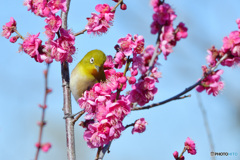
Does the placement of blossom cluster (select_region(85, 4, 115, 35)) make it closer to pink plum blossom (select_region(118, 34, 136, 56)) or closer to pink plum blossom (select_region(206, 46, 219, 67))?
pink plum blossom (select_region(118, 34, 136, 56))

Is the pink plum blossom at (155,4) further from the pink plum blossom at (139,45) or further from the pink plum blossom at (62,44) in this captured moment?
the pink plum blossom at (62,44)

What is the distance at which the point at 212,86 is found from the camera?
2.64m

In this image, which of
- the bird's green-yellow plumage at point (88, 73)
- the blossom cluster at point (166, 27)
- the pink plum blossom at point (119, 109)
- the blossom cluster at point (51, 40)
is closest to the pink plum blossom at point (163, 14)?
the blossom cluster at point (166, 27)

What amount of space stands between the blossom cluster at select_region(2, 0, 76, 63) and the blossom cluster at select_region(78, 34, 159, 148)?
17.3 inches

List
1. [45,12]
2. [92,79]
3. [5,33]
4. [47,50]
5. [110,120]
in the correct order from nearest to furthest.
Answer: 1. [110,120]
2. [45,12]
3. [47,50]
4. [5,33]
5. [92,79]

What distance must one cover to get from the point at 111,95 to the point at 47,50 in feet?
2.33

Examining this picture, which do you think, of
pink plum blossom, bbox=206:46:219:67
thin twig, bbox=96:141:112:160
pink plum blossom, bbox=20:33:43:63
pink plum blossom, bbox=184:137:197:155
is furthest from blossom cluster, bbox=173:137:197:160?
pink plum blossom, bbox=20:33:43:63

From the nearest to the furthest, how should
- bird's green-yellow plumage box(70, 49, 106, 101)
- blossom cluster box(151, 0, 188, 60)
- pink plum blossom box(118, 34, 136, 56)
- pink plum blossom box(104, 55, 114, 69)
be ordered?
blossom cluster box(151, 0, 188, 60)
pink plum blossom box(118, 34, 136, 56)
pink plum blossom box(104, 55, 114, 69)
bird's green-yellow plumage box(70, 49, 106, 101)

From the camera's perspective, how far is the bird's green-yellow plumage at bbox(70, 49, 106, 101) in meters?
3.53

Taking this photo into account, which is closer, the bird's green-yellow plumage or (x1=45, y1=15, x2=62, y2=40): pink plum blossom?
(x1=45, y1=15, x2=62, y2=40): pink plum blossom

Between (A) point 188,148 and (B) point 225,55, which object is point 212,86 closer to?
(B) point 225,55

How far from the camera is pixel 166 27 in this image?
235 cm

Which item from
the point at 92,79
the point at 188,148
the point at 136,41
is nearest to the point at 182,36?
the point at 136,41

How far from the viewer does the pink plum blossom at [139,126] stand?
2.68 m
